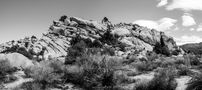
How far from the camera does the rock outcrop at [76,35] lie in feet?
223

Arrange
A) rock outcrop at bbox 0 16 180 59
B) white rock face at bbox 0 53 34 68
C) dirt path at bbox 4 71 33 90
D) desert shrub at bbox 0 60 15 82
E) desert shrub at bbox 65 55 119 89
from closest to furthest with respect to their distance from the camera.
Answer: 1. desert shrub at bbox 65 55 119 89
2. dirt path at bbox 4 71 33 90
3. desert shrub at bbox 0 60 15 82
4. white rock face at bbox 0 53 34 68
5. rock outcrop at bbox 0 16 180 59

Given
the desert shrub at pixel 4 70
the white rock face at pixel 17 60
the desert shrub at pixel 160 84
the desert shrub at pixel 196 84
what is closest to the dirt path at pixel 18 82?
the desert shrub at pixel 4 70

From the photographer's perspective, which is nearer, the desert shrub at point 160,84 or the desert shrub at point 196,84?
the desert shrub at point 196,84

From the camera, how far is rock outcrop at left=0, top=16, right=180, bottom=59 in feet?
223

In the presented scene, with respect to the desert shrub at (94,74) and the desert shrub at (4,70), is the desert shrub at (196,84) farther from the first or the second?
the desert shrub at (4,70)

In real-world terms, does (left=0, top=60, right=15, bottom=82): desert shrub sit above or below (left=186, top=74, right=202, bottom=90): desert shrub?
above

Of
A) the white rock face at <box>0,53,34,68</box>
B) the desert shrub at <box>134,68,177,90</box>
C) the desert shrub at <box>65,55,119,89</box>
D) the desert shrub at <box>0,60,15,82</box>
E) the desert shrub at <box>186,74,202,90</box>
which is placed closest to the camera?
the desert shrub at <box>186,74,202,90</box>

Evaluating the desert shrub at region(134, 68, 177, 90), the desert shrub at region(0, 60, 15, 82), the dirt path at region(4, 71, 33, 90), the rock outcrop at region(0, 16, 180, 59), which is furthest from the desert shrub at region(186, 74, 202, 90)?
the rock outcrop at region(0, 16, 180, 59)

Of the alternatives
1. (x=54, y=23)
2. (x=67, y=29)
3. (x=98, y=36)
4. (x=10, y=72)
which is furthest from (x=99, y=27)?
(x=10, y=72)

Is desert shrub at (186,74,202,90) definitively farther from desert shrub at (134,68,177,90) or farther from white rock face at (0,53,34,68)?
white rock face at (0,53,34,68)

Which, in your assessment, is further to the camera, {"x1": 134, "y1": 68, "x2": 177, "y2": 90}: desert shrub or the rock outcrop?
the rock outcrop

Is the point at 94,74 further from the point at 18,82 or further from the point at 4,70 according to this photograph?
the point at 4,70

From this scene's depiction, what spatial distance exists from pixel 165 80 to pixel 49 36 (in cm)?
7018

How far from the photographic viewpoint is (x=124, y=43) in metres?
73.1
